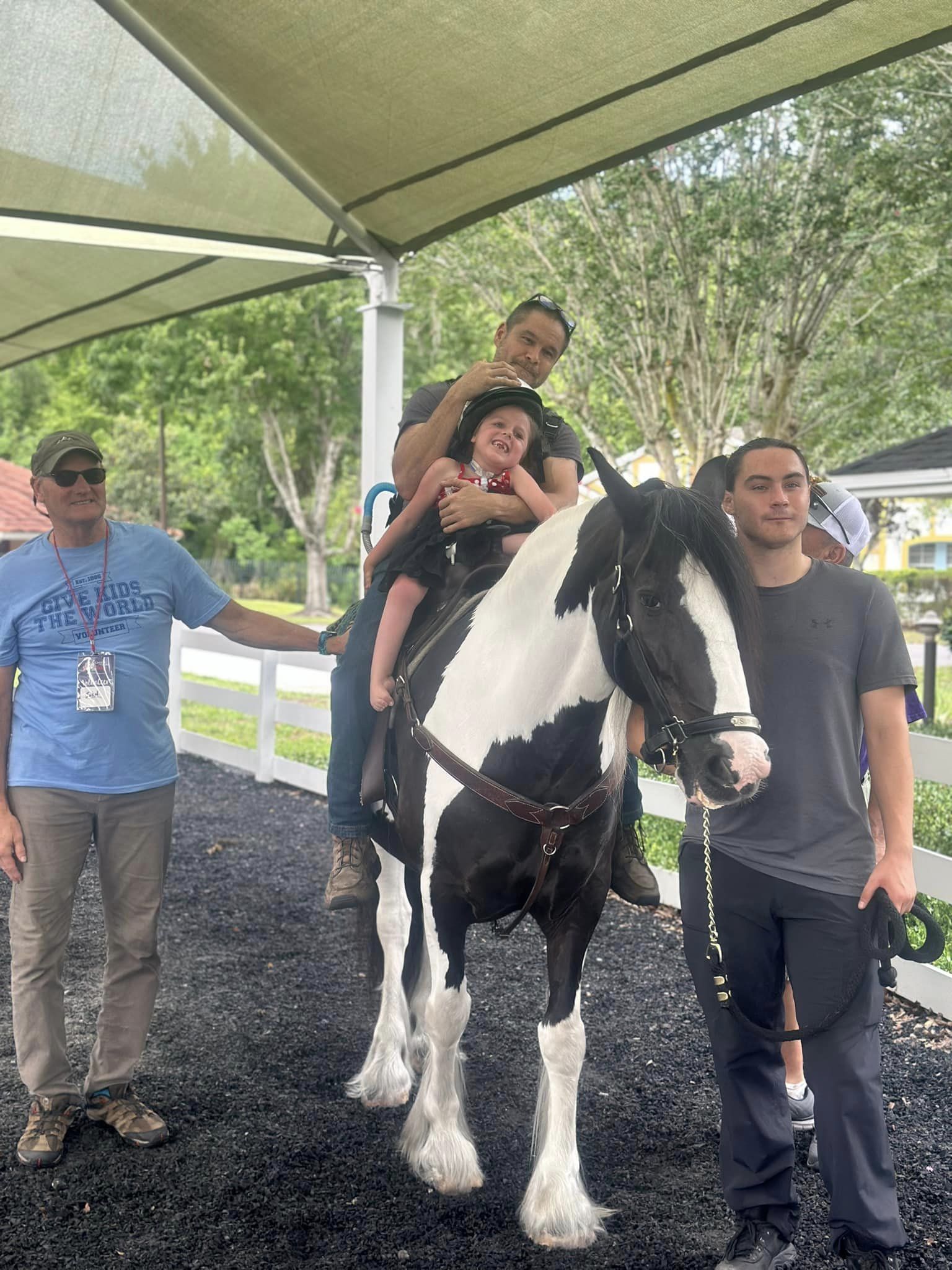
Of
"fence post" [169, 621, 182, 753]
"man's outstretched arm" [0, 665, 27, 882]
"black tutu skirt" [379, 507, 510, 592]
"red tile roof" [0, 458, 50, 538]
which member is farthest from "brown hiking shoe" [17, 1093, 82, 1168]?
"red tile roof" [0, 458, 50, 538]

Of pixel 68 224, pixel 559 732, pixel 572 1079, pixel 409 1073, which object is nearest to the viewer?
pixel 559 732

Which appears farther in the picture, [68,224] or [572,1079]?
[68,224]

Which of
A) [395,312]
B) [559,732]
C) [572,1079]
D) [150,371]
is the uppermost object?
[150,371]

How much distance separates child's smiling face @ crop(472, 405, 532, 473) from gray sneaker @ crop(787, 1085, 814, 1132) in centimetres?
241

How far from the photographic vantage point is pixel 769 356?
16172mm

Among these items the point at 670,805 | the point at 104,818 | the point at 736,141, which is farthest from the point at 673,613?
the point at 736,141

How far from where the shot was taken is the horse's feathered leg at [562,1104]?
305 cm

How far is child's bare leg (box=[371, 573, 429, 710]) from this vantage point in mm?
3479

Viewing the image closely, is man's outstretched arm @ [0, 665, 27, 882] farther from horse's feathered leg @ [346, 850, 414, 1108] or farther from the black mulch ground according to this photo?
horse's feathered leg @ [346, 850, 414, 1108]

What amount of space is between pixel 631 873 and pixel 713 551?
57.2 inches

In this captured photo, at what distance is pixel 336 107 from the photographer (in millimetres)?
4812

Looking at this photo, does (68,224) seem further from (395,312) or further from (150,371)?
(150,371)

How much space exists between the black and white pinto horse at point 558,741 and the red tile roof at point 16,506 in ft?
74.2

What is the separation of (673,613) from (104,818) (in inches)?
84.4
